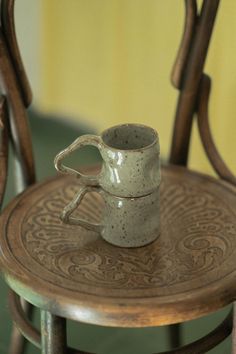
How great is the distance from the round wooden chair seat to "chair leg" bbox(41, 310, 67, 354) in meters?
0.03

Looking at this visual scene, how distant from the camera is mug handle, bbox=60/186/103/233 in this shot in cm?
85

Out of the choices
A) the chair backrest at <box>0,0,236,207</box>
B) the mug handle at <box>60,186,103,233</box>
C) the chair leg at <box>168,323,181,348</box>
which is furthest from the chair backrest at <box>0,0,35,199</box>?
the chair leg at <box>168,323,181,348</box>

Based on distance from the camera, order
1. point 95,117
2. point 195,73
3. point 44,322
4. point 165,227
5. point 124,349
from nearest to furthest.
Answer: point 44,322, point 165,227, point 195,73, point 124,349, point 95,117

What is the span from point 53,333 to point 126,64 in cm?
96

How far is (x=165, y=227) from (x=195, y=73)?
0.82ft

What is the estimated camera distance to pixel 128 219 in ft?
2.71

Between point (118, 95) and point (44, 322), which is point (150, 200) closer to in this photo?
point (44, 322)

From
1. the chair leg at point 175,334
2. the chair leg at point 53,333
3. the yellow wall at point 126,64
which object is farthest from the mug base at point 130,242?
the yellow wall at point 126,64

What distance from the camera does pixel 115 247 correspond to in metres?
0.84

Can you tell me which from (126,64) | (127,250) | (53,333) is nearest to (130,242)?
(127,250)

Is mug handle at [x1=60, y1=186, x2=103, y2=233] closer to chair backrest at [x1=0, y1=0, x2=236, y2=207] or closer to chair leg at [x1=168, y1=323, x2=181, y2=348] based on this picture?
chair backrest at [x1=0, y1=0, x2=236, y2=207]

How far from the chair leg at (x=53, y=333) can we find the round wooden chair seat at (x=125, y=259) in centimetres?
3

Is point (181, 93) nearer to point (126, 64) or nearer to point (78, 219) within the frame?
point (78, 219)

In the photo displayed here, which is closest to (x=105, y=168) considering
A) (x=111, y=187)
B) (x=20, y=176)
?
(x=111, y=187)
